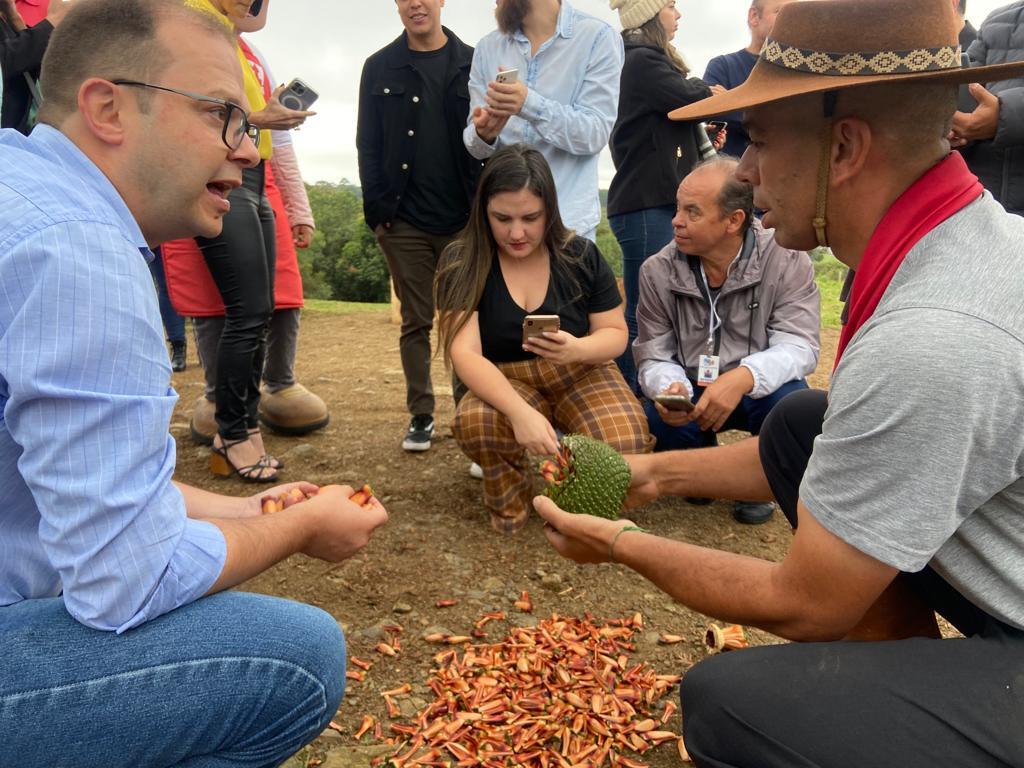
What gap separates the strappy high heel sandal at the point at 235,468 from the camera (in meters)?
4.28

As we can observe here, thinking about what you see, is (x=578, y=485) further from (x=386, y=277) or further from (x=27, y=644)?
(x=386, y=277)

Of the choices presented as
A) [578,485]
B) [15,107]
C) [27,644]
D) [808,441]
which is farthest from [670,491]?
[15,107]

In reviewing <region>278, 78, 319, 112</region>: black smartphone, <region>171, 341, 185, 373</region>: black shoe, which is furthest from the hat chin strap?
<region>171, 341, 185, 373</region>: black shoe

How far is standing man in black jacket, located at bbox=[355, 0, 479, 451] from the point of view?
4531mm

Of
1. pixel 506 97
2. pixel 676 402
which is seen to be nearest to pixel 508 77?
pixel 506 97

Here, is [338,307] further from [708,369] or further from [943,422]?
[943,422]

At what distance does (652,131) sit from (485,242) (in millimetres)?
1362

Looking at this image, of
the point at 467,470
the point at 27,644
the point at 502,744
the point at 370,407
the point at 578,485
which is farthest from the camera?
the point at 370,407

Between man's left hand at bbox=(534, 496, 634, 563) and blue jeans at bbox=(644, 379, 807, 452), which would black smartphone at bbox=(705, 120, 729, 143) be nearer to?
blue jeans at bbox=(644, 379, 807, 452)

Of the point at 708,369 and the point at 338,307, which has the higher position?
the point at 708,369

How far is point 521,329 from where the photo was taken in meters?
3.89

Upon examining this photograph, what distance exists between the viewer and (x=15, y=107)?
355 centimetres

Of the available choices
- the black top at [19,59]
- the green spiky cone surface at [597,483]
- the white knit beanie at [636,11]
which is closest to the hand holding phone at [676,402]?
the green spiky cone surface at [597,483]

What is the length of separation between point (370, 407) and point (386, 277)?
15.7 metres
